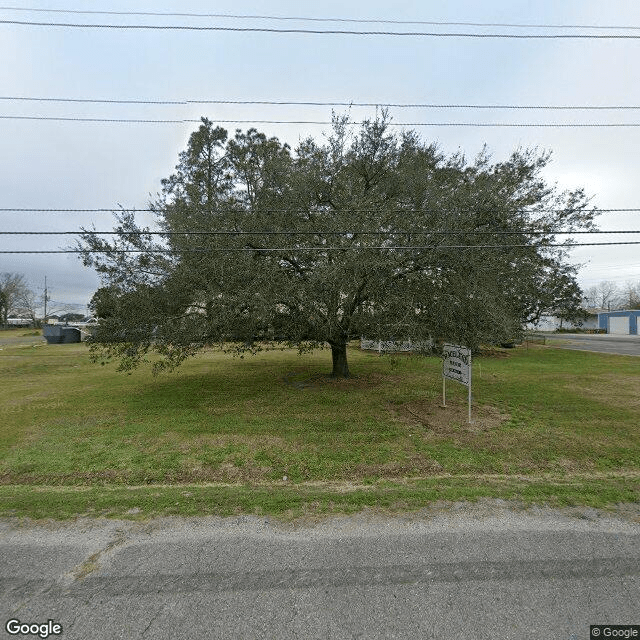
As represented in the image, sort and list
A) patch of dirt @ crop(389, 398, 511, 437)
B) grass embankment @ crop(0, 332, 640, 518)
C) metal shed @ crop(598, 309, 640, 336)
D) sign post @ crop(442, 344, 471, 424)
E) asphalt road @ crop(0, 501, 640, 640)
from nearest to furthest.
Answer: asphalt road @ crop(0, 501, 640, 640) → grass embankment @ crop(0, 332, 640, 518) → patch of dirt @ crop(389, 398, 511, 437) → sign post @ crop(442, 344, 471, 424) → metal shed @ crop(598, 309, 640, 336)

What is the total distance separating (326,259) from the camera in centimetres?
803

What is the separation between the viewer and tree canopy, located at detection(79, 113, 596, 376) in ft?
23.1

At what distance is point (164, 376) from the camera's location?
11836 mm

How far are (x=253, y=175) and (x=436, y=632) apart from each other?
10.2 m

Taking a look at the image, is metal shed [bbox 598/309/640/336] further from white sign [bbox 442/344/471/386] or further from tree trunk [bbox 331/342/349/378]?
white sign [bbox 442/344/471/386]

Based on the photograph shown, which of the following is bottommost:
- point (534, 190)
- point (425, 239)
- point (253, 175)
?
point (425, 239)

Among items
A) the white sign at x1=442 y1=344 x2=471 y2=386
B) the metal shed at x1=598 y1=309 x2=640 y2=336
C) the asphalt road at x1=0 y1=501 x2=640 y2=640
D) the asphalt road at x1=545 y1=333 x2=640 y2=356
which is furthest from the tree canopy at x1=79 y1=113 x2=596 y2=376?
the metal shed at x1=598 y1=309 x2=640 y2=336

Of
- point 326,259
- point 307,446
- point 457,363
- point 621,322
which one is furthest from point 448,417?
point 621,322

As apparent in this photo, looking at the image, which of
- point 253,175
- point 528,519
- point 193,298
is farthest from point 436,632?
point 253,175

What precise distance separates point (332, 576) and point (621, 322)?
60.9 m

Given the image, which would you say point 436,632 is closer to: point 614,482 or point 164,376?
point 614,482

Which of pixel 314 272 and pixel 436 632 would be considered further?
pixel 314 272

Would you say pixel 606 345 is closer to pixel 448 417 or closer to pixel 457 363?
pixel 457 363

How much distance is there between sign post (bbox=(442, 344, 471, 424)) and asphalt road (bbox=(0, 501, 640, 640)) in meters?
3.15
